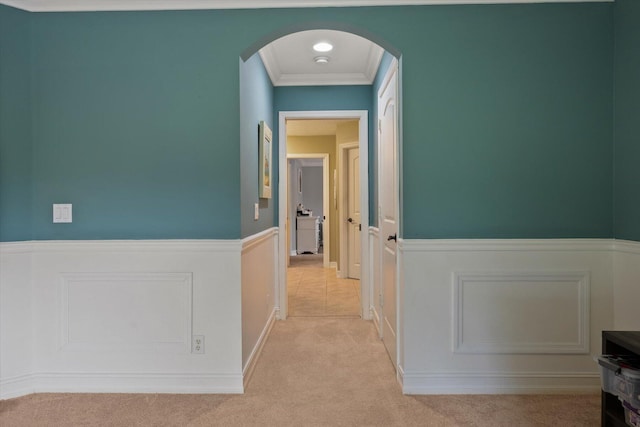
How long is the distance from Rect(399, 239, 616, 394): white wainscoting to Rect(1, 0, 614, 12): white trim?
4.57 ft

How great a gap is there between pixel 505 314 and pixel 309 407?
48.7 inches

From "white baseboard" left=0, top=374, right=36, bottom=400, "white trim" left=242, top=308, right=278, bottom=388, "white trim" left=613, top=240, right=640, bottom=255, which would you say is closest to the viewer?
"white trim" left=613, top=240, right=640, bottom=255

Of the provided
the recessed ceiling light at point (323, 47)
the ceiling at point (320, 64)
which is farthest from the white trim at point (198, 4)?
the recessed ceiling light at point (323, 47)

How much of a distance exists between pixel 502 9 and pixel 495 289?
1.63 metres

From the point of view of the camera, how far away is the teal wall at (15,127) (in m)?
2.34

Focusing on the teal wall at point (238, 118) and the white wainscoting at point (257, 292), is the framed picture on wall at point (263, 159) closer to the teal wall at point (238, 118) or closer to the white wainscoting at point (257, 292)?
the white wainscoting at point (257, 292)

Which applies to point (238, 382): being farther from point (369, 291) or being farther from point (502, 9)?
point (502, 9)

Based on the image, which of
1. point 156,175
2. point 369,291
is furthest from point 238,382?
point 369,291

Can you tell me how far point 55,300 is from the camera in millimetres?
2418

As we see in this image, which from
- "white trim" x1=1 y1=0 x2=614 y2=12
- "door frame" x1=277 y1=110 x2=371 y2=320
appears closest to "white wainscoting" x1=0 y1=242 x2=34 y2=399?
"white trim" x1=1 y1=0 x2=614 y2=12

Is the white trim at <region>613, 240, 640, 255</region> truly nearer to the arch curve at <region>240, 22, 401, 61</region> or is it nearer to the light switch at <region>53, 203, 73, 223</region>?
the arch curve at <region>240, 22, 401, 61</region>

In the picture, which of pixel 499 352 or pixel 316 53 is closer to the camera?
pixel 499 352

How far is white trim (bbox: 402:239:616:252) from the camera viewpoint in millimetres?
2363

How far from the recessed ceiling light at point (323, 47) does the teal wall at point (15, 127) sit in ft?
6.21
